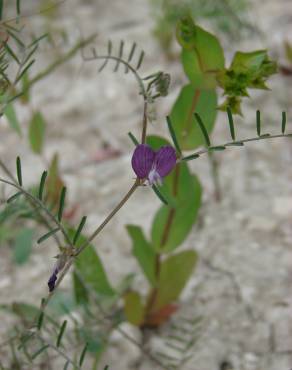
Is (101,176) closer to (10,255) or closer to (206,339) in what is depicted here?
(10,255)

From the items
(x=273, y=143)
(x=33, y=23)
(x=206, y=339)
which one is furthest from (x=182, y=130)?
(x=33, y=23)

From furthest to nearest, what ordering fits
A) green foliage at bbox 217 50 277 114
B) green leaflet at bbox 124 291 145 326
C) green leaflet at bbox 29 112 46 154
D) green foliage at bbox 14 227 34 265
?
1. green leaflet at bbox 29 112 46 154
2. green foliage at bbox 14 227 34 265
3. green leaflet at bbox 124 291 145 326
4. green foliage at bbox 217 50 277 114

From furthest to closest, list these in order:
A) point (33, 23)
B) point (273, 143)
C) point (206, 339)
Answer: point (33, 23) → point (273, 143) → point (206, 339)

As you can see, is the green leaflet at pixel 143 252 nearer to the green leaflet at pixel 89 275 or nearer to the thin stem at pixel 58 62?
the green leaflet at pixel 89 275

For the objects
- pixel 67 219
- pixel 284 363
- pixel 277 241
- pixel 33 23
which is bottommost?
pixel 284 363

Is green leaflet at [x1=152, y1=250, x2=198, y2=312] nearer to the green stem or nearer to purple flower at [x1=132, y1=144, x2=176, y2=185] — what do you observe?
the green stem

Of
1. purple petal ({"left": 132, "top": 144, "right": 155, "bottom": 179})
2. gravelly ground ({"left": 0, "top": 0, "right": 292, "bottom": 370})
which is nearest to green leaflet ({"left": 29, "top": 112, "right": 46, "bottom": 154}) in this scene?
gravelly ground ({"left": 0, "top": 0, "right": 292, "bottom": 370})

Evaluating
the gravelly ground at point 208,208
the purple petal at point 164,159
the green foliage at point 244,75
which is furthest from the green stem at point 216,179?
the purple petal at point 164,159

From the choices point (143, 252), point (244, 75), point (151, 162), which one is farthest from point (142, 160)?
point (143, 252)
